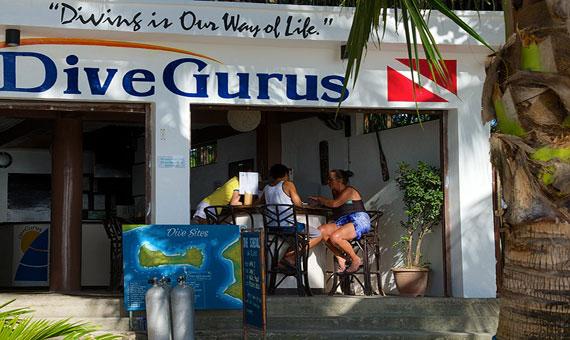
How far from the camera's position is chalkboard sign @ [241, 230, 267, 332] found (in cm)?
734

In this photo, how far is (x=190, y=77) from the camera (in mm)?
9570

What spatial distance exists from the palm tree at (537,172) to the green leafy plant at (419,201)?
550 centimetres

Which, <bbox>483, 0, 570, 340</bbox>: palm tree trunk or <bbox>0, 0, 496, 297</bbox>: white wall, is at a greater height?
<bbox>0, 0, 496, 297</bbox>: white wall

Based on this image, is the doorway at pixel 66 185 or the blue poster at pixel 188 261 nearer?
the blue poster at pixel 188 261

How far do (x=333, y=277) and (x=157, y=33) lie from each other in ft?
12.0

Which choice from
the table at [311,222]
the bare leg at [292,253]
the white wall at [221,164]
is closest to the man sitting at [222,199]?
the table at [311,222]

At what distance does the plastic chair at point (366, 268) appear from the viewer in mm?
10336

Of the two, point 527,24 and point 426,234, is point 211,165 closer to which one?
point 426,234

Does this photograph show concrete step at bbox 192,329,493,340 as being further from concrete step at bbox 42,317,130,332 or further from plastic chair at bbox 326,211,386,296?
plastic chair at bbox 326,211,386,296

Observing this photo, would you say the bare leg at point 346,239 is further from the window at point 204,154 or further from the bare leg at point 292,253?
the window at point 204,154

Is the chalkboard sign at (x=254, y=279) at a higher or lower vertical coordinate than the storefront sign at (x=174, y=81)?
lower

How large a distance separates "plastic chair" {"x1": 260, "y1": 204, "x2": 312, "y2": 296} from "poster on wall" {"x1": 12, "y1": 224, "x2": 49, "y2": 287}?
446 cm

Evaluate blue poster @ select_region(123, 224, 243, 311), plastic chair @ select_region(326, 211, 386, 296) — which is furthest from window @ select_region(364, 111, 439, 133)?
blue poster @ select_region(123, 224, 243, 311)

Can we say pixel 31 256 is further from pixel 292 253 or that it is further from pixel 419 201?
pixel 419 201
